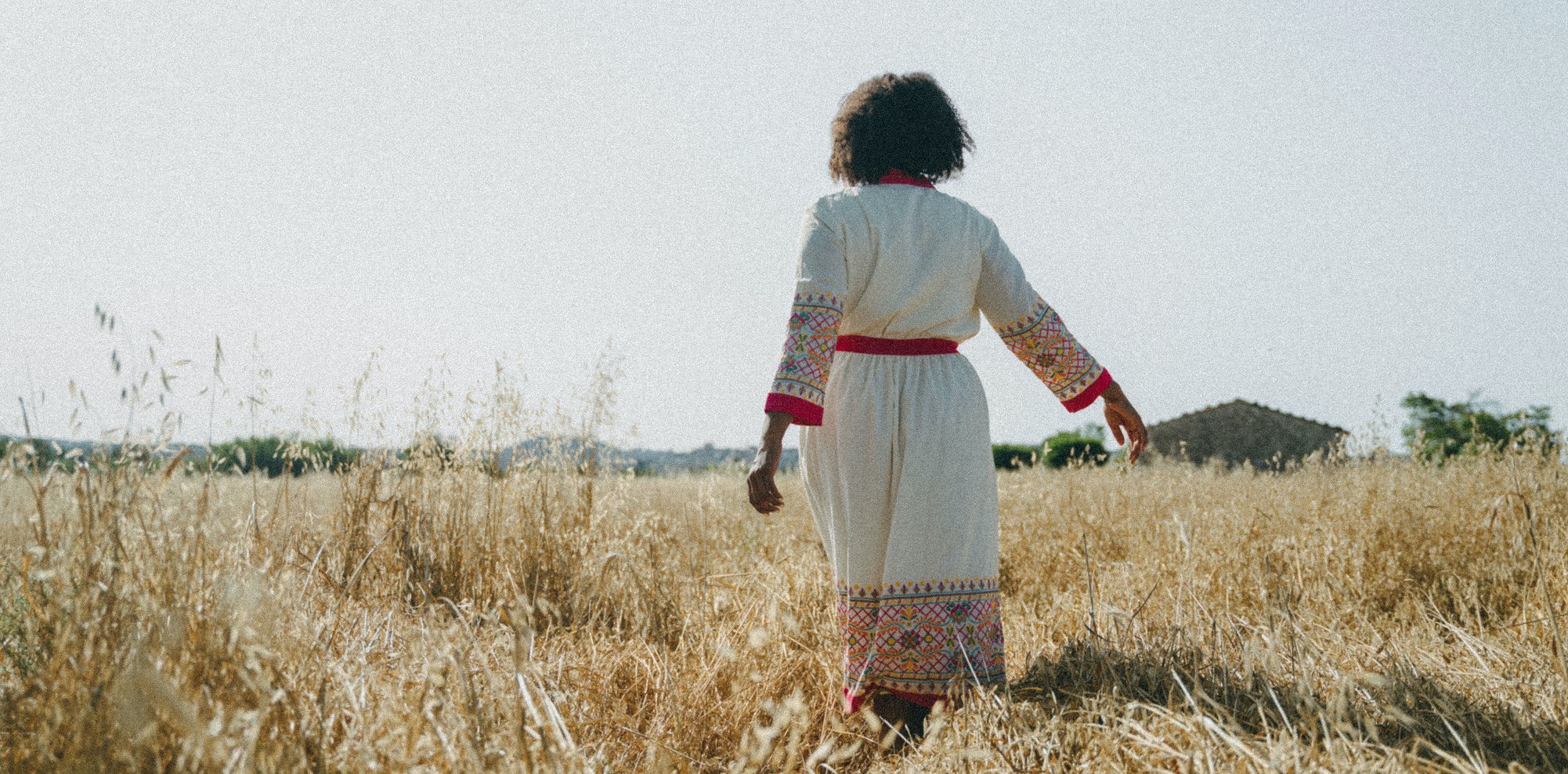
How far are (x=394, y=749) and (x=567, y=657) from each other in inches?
54.8

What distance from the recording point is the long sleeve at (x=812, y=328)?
8.43 feet

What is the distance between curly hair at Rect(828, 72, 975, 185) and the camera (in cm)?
286

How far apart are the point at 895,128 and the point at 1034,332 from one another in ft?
2.56

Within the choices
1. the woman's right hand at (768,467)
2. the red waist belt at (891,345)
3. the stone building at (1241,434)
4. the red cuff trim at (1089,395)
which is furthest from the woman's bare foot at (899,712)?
the stone building at (1241,434)

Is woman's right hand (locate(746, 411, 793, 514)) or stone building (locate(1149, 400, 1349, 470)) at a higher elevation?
stone building (locate(1149, 400, 1349, 470))

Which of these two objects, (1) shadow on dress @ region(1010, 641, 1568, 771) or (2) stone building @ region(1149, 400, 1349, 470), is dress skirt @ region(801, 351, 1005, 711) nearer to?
(1) shadow on dress @ region(1010, 641, 1568, 771)

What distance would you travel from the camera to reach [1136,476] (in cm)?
859

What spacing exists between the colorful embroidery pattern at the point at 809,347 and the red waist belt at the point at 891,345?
0.14m

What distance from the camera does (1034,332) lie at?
3.00 m

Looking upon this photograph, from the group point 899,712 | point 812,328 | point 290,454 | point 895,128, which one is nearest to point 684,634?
point 899,712

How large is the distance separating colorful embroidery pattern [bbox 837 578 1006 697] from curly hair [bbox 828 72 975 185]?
126 centimetres

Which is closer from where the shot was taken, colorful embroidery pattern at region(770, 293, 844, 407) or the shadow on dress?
the shadow on dress

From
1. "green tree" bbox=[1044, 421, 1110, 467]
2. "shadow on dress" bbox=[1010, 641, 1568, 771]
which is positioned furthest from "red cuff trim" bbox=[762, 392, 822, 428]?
"green tree" bbox=[1044, 421, 1110, 467]

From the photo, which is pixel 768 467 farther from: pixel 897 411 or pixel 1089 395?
pixel 1089 395
